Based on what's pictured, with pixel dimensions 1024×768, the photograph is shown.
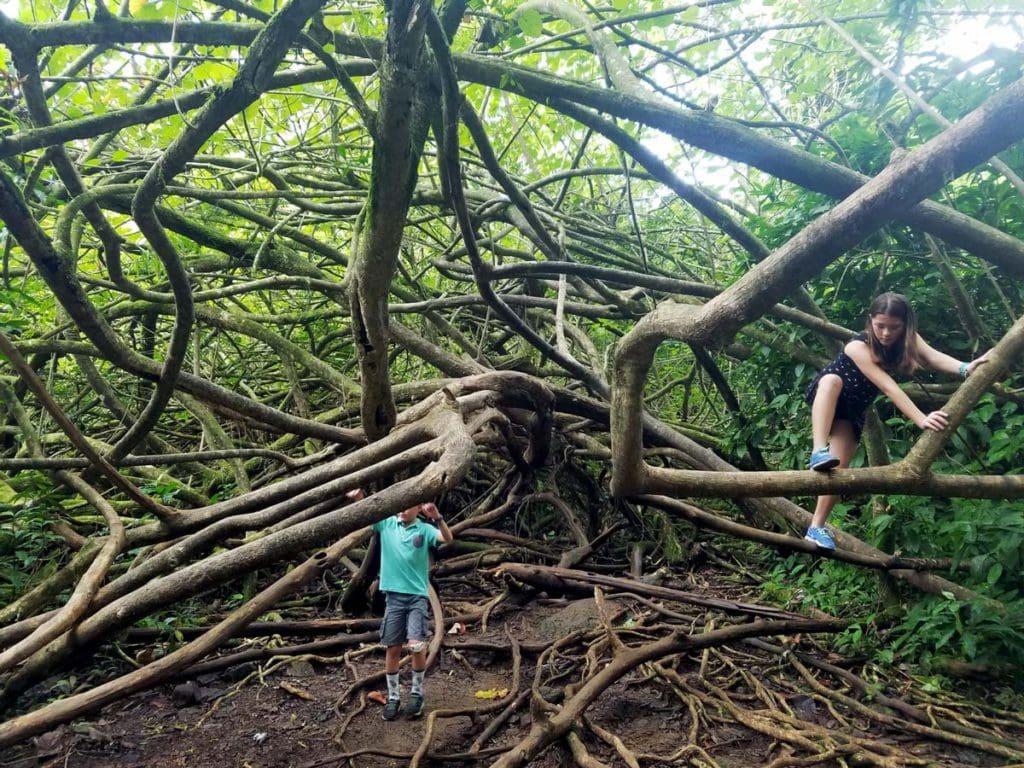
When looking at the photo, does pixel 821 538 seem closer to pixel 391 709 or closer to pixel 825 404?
pixel 825 404

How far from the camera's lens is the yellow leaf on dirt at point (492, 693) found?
3.54 metres

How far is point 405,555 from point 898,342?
286cm

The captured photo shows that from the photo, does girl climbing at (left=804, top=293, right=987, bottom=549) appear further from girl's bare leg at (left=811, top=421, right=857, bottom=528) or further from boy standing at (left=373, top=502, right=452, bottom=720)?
boy standing at (left=373, top=502, right=452, bottom=720)

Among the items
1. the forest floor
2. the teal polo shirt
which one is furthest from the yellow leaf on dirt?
the teal polo shirt

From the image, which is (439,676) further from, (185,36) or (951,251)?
(951,251)

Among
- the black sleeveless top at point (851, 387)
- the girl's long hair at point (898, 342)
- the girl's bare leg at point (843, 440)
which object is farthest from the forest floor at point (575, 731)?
the girl's long hair at point (898, 342)

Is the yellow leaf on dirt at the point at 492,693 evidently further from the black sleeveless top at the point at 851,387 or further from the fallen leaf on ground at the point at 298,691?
the black sleeveless top at the point at 851,387

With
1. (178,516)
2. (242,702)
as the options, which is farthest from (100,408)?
(178,516)

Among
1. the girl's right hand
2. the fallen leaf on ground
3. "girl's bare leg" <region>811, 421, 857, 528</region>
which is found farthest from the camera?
the fallen leaf on ground

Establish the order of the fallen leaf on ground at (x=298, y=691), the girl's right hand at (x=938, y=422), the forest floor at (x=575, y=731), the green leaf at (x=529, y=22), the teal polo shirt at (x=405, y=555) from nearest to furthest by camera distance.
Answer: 1. the girl's right hand at (x=938, y=422)
2. the green leaf at (x=529, y=22)
3. the forest floor at (x=575, y=731)
4. the fallen leaf on ground at (x=298, y=691)
5. the teal polo shirt at (x=405, y=555)

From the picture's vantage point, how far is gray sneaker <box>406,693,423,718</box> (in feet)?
11.1

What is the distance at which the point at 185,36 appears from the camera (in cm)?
216

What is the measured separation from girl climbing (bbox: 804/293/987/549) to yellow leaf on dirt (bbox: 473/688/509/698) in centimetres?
220

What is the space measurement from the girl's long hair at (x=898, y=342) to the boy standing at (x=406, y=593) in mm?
2411
